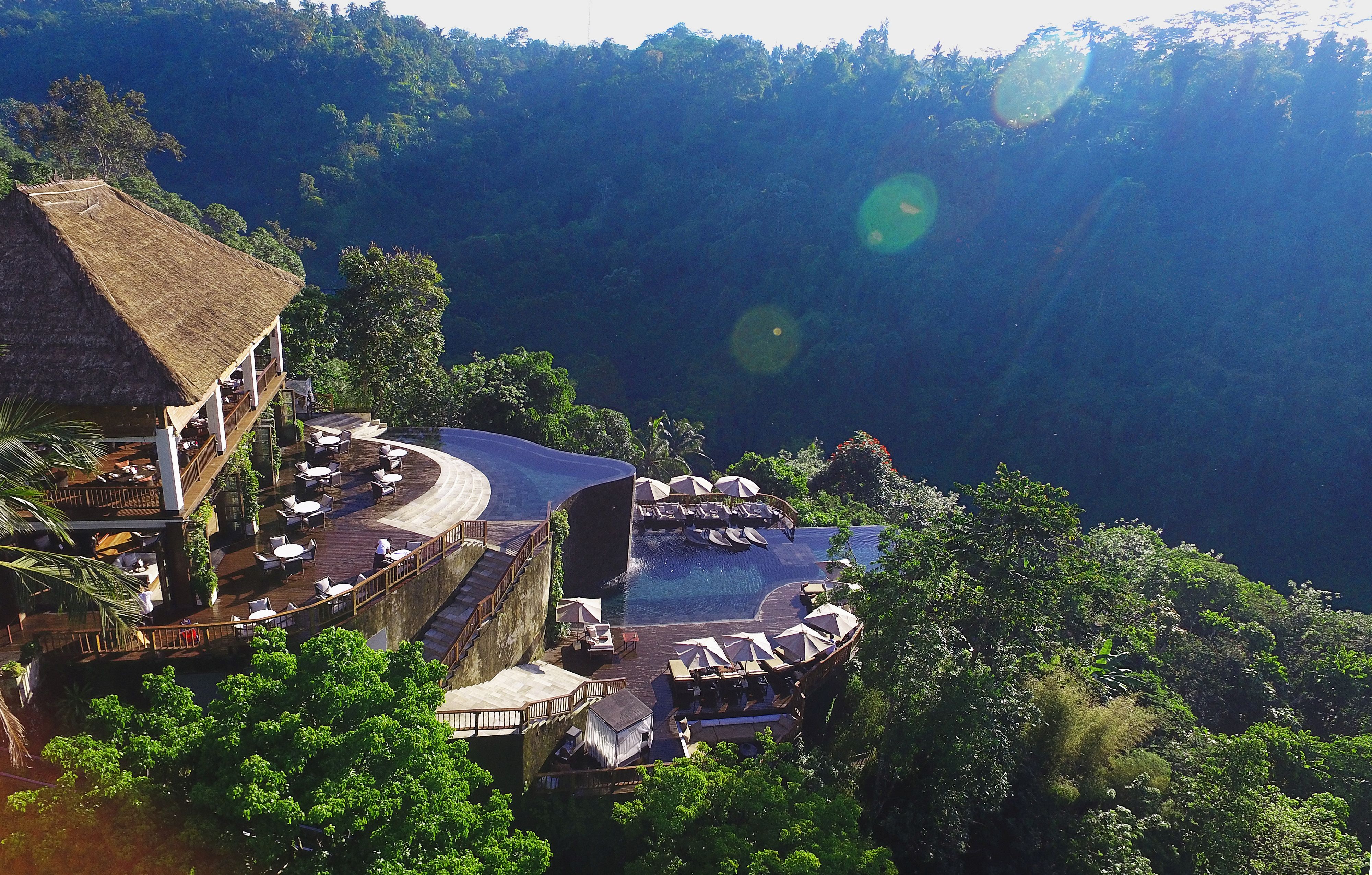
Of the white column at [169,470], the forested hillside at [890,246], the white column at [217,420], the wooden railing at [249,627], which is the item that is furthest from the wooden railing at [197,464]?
the forested hillside at [890,246]

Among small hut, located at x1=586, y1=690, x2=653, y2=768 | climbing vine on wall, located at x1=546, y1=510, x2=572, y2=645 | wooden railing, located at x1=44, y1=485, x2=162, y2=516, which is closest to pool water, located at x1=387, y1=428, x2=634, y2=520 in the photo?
climbing vine on wall, located at x1=546, y1=510, x2=572, y2=645

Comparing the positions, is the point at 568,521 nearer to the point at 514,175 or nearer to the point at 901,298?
the point at 901,298

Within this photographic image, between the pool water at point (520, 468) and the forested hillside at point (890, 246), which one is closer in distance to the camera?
the pool water at point (520, 468)

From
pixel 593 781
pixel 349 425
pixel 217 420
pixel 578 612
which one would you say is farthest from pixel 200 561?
pixel 349 425

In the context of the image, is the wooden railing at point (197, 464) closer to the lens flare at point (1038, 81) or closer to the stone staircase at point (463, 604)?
the stone staircase at point (463, 604)

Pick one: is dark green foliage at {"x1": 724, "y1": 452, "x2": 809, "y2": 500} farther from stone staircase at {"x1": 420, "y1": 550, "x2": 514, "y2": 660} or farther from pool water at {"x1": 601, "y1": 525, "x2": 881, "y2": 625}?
stone staircase at {"x1": 420, "y1": 550, "x2": 514, "y2": 660}

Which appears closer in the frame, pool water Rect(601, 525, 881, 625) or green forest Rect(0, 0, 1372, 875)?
green forest Rect(0, 0, 1372, 875)
